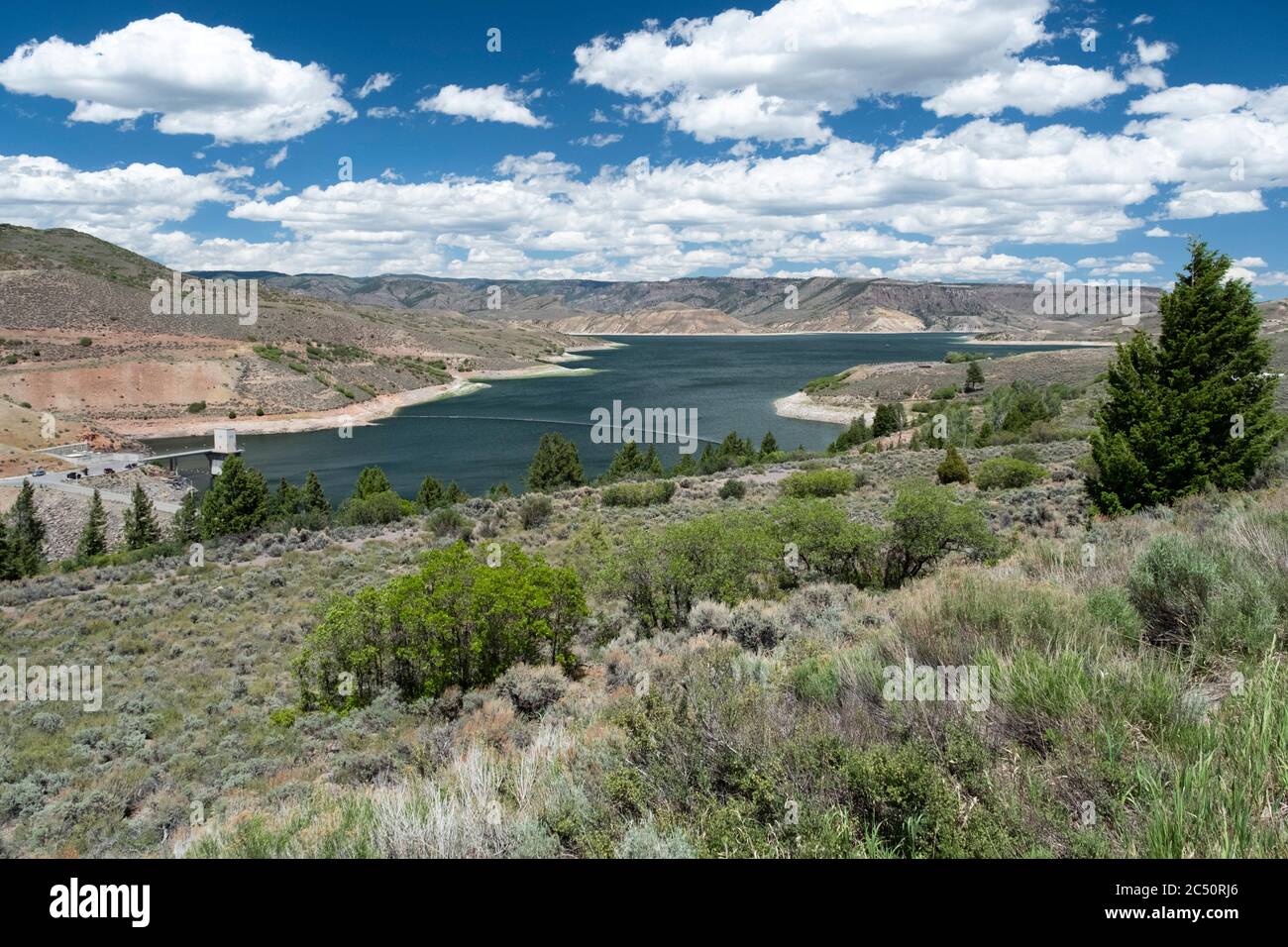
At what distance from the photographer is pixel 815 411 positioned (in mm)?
91188

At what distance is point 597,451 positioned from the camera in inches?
2790

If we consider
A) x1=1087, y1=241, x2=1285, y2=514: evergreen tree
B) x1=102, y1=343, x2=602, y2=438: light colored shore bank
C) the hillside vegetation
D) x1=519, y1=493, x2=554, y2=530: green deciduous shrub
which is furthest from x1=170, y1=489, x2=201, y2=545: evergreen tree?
x1=102, y1=343, x2=602, y2=438: light colored shore bank

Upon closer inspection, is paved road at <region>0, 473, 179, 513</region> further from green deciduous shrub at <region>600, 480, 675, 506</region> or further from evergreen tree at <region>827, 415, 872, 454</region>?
evergreen tree at <region>827, 415, 872, 454</region>

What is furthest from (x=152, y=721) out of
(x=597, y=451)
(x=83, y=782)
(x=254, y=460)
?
(x=254, y=460)

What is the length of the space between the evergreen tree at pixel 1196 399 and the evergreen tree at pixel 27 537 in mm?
42314

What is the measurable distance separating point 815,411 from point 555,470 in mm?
51665

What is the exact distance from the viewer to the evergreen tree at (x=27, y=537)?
111ft

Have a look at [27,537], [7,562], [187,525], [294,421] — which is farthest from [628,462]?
[294,421]

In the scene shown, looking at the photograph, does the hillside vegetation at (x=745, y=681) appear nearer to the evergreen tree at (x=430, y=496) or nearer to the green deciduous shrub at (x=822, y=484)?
the green deciduous shrub at (x=822, y=484)

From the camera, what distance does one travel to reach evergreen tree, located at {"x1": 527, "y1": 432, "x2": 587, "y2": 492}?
47.6m

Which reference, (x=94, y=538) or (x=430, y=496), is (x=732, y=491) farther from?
(x=94, y=538)

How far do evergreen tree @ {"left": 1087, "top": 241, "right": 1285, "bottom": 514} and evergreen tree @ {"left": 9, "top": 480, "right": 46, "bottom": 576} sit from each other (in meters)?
42.3
